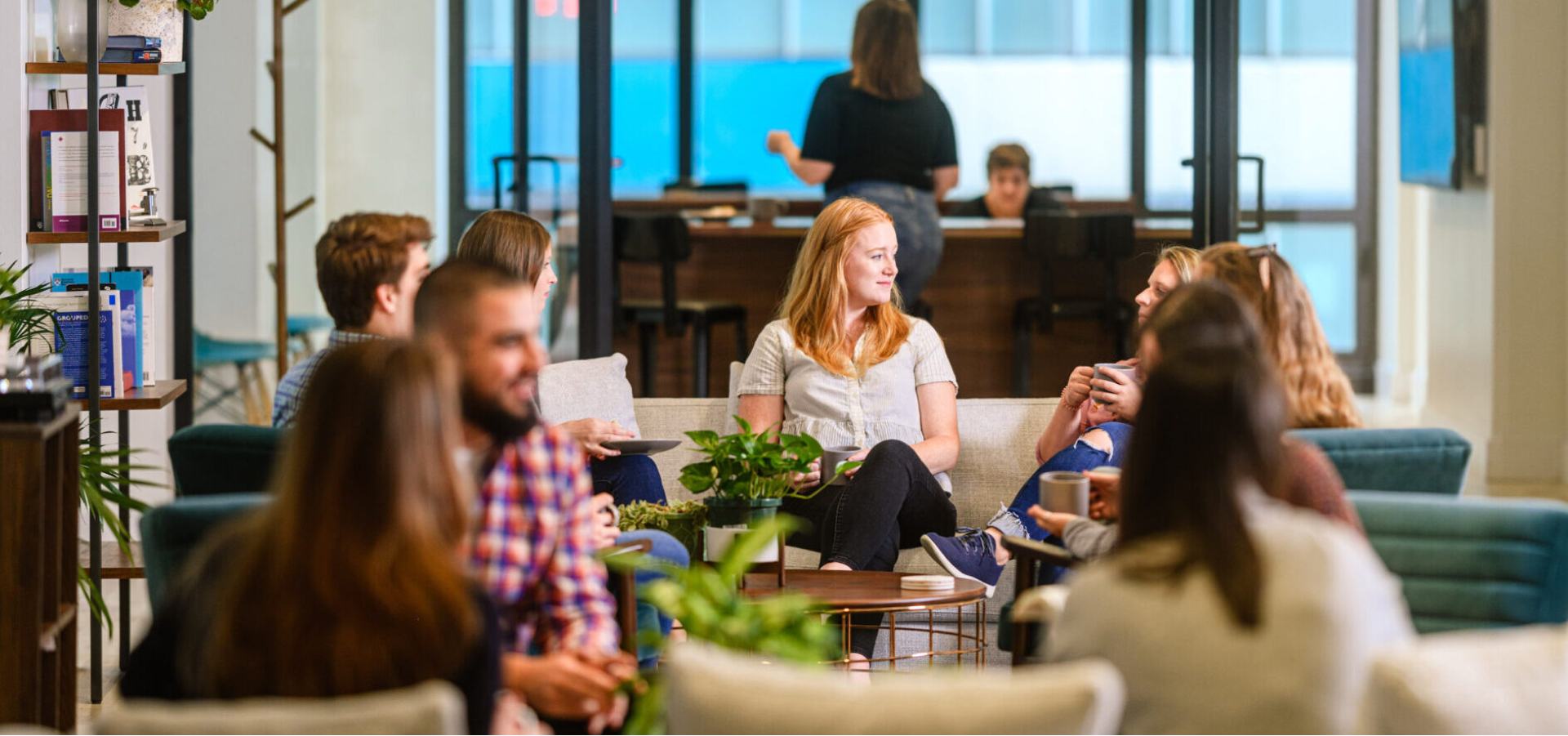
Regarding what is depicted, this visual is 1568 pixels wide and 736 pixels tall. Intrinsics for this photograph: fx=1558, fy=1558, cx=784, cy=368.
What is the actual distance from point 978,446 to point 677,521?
120 centimetres

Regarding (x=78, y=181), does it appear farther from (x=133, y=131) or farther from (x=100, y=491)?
(x=100, y=491)

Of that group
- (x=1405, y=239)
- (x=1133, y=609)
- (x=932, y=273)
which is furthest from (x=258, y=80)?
(x=1405, y=239)

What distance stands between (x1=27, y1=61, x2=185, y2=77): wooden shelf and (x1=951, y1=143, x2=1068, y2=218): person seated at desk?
3.77 meters

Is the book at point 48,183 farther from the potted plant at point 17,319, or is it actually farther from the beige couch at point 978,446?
the beige couch at point 978,446

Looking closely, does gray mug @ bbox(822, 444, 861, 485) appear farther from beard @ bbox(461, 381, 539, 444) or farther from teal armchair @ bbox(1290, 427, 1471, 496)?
beard @ bbox(461, 381, 539, 444)

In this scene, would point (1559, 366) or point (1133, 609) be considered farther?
point (1559, 366)

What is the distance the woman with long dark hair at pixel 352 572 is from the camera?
59.6 inches

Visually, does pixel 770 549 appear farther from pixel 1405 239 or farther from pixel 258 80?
pixel 1405 239

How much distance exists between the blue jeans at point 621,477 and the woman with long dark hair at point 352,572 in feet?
6.20

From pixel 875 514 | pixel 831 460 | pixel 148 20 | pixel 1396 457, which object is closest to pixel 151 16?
pixel 148 20

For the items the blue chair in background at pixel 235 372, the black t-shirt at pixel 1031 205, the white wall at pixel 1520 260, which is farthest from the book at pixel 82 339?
the white wall at pixel 1520 260

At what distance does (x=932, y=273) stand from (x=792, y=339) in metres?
2.43

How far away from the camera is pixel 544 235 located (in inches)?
131

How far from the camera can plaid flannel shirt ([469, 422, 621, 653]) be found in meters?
1.85
